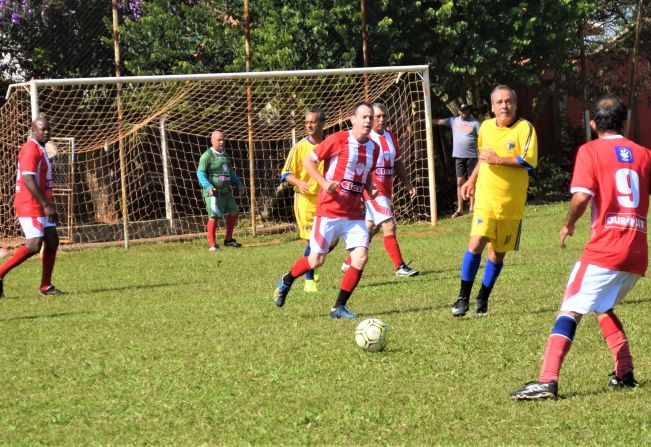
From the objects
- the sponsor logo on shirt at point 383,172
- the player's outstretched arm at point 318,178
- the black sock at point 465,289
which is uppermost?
the player's outstretched arm at point 318,178

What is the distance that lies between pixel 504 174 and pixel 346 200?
Result: 4.81 ft

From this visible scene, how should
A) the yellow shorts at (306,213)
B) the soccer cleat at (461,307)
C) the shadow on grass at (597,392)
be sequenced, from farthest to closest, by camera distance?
the yellow shorts at (306,213) → the soccer cleat at (461,307) → the shadow on grass at (597,392)

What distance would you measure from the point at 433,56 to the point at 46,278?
36.2 ft

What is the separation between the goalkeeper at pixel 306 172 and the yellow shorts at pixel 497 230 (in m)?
2.02

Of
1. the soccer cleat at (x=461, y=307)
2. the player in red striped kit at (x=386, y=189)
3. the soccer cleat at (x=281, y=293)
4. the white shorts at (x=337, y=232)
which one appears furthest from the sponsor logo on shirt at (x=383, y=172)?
the soccer cleat at (x=461, y=307)

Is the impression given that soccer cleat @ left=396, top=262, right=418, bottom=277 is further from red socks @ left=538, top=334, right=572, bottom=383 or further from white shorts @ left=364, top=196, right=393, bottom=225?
red socks @ left=538, top=334, right=572, bottom=383

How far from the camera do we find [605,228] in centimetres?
664

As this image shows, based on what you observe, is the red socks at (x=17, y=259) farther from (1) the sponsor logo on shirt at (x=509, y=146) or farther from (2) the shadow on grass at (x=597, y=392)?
(2) the shadow on grass at (x=597, y=392)

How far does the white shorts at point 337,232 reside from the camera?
10305 mm

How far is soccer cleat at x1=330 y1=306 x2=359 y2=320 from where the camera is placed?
33.1ft

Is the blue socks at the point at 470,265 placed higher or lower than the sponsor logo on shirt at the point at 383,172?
lower

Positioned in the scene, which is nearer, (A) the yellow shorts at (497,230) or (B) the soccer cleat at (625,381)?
(B) the soccer cleat at (625,381)

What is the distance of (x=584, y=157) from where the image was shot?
6609 millimetres

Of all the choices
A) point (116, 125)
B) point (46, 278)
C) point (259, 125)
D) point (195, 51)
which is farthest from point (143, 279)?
point (195, 51)
